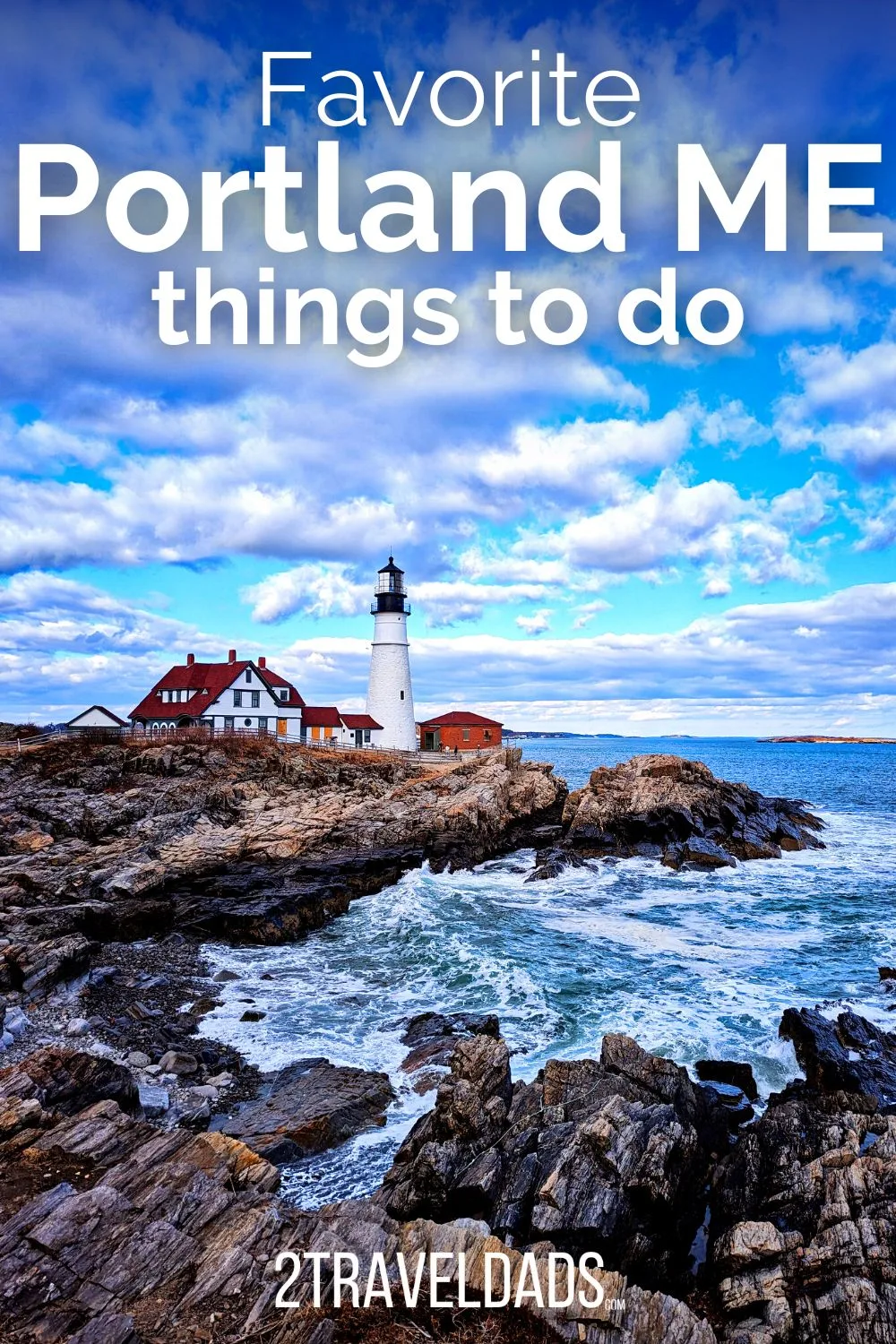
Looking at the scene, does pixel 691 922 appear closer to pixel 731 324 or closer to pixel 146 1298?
pixel 731 324

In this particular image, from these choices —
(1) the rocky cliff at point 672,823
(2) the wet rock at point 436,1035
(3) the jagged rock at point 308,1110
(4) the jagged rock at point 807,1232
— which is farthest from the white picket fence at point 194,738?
(4) the jagged rock at point 807,1232

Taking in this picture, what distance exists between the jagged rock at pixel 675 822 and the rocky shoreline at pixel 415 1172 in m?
21.9

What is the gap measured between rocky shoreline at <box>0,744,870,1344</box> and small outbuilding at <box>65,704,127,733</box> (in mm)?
30734

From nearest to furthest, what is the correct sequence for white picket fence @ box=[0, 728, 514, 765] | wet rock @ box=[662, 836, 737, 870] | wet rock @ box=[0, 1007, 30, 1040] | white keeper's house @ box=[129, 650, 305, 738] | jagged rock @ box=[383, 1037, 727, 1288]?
jagged rock @ box=[383, 1037, 727, 1288], wet rock @ box=[0, 1007, 30, 1040], wet rock @ box=[662, 836, 737, 870], white picket fence @ box=[0, 728, 514, 765], white keeper's house @ box=[129, 650, 305, 738]

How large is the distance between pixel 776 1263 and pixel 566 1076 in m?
4.06

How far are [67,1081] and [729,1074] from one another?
11.4 metres

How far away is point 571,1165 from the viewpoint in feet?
29.6

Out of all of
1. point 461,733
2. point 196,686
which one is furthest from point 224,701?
point 461,733

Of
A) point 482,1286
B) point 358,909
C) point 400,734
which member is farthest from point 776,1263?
point 400,734

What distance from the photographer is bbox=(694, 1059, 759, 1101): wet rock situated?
43.5 ft

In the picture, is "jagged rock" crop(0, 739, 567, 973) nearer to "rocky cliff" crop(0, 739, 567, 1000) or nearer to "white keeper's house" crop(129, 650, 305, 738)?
"rocky cliff" crop(0, 739, 567, 1000)

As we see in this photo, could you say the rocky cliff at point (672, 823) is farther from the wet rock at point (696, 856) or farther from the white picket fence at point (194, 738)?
the white picket fence at point (194, 738)

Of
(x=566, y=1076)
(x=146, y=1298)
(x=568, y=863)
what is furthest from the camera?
(x=568, y=863)

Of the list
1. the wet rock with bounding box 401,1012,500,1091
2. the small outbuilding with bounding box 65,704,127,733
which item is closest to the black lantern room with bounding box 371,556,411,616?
the small outbuilding with bounding box 65,704,127,733
